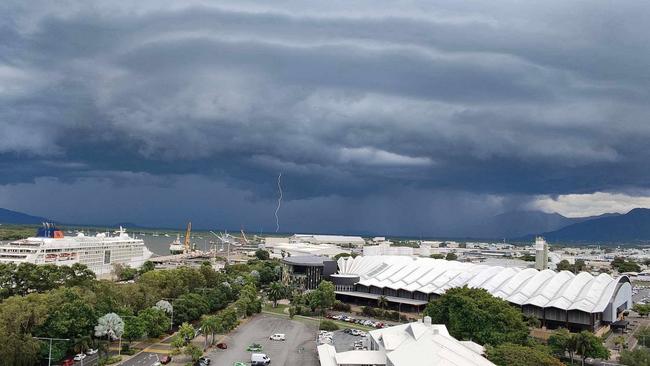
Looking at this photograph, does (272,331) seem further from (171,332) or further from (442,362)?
(442,362)

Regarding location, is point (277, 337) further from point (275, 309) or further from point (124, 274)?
point (124, 274)

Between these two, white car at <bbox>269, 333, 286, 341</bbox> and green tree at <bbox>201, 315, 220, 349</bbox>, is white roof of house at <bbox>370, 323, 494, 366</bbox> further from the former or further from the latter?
green tree at <bbox>201, 315, 220, 349</bbox>

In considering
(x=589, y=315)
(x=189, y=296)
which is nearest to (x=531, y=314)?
(x=589, y=315)

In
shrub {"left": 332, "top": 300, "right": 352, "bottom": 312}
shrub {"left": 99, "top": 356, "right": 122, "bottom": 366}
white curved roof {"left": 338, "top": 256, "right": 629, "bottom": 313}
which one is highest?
white curved roof {"left": 338, "top": 256, "right": 629, "bottom": 313}

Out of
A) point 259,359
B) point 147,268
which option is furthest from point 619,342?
point 147,268

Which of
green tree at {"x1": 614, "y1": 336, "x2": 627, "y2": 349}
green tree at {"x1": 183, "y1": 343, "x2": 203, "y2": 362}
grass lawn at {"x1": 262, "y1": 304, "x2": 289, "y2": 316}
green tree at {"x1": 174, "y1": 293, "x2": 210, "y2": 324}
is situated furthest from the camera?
grass lawn at {"x1": 262, "y1": 304, "x2": 289, "y2": 316}

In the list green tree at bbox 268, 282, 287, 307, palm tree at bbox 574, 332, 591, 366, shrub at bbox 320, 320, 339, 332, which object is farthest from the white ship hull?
palm tree at bbox 574, 332, 591, 366
